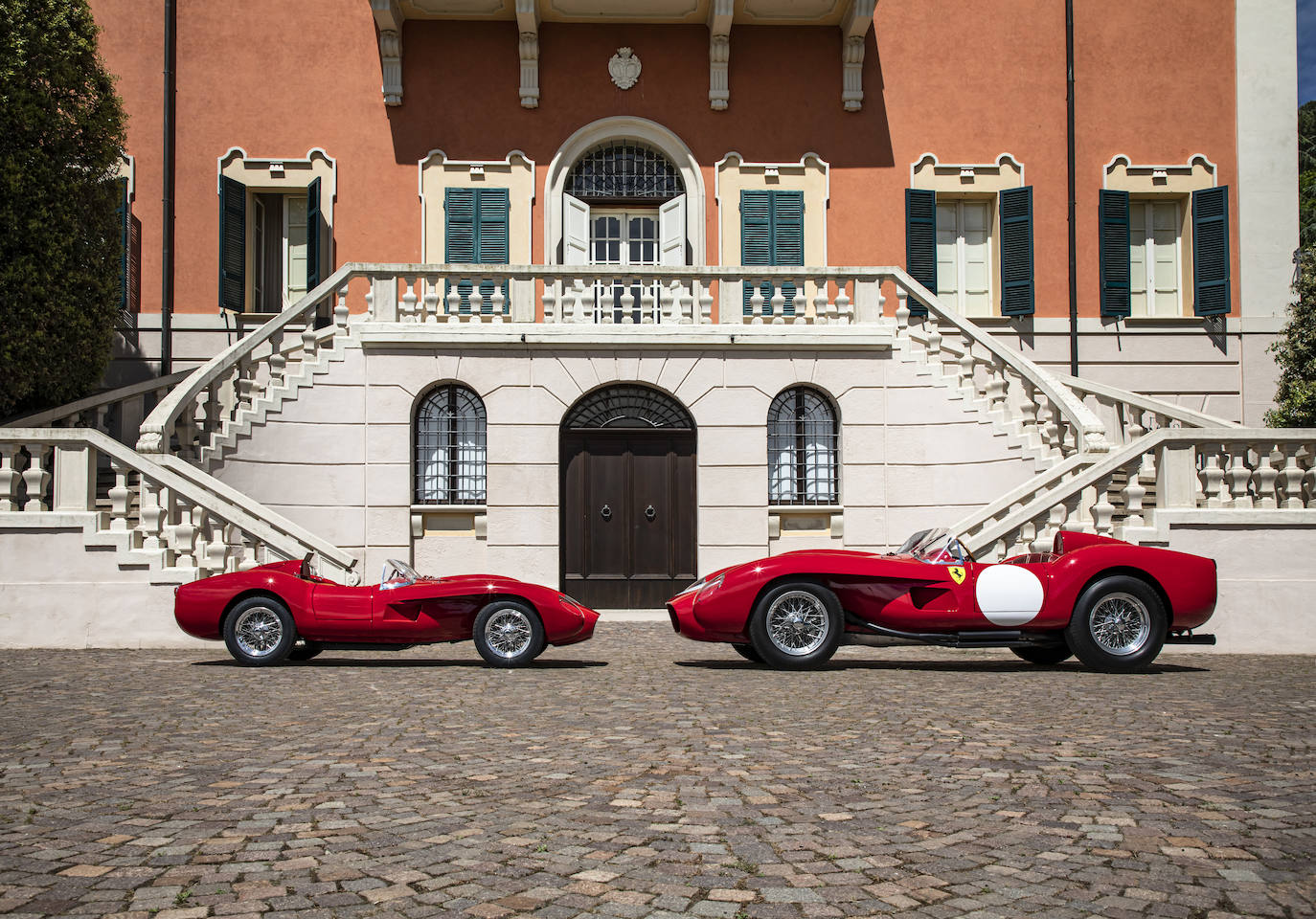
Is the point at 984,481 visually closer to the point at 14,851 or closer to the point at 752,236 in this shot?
the point at 752,236

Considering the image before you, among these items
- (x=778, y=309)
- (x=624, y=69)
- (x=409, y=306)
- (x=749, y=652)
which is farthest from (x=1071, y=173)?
(x=749, y=652)

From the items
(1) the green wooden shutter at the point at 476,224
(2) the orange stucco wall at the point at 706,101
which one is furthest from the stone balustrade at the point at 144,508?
(1) the green wooden shutter at the point at 476,224

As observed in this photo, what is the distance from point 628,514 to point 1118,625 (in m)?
8.35

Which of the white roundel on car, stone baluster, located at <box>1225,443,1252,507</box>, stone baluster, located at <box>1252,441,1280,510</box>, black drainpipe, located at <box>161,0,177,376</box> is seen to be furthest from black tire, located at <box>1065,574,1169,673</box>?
black drainpipe, located at <box>161,0,177,376</box>

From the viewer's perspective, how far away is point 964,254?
20.4m

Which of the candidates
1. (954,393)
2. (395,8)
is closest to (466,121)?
(395,8)

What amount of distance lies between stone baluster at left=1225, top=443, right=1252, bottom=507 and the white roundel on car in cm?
419

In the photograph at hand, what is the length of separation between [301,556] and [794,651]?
5424mm

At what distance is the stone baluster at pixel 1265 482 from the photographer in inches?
486

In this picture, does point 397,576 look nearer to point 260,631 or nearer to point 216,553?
point 260,631

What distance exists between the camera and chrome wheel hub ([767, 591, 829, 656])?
9500 mm

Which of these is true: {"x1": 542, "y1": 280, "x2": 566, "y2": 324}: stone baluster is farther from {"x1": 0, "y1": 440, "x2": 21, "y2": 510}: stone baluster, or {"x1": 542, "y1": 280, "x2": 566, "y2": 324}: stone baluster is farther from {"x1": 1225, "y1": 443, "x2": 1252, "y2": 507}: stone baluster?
{"x1": 1225, "y1": 443, "x2": 1252, "y2": 507}: stone baluster

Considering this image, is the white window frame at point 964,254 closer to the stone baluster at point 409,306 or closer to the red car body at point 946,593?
the stone baluster at point 409,306

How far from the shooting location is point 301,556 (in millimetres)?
12141
